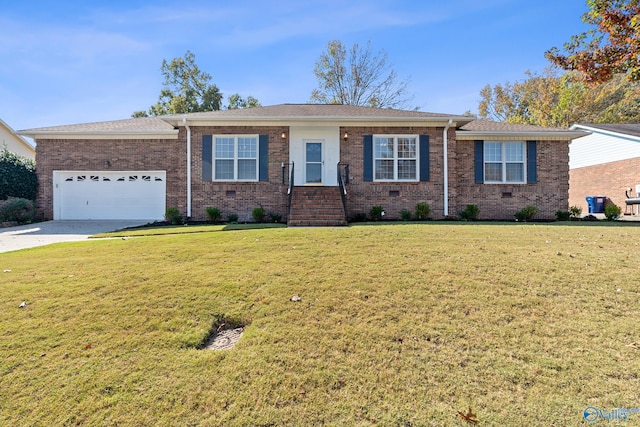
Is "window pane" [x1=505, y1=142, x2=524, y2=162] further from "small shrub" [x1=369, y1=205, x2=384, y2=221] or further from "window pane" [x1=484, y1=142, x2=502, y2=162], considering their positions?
"small shrub" [x1=369, y1=205, x2=384, y2=221]

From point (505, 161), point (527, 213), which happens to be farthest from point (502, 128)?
point (527, 213)

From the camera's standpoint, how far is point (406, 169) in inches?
466

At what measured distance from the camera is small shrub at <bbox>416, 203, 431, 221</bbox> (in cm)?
1140

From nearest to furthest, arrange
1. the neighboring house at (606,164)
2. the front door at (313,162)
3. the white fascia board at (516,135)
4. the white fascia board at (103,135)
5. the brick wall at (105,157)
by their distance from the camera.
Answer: the front door at (313,162) < the white fascia board at (516,135) < the white fascia board at (103,135) < the brick wall at (105,157) < the neighboring house at (606,164)

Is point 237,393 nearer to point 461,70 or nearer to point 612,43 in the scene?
point 612,43

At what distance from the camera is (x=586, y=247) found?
5484mm

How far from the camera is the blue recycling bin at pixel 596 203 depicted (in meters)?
18.0

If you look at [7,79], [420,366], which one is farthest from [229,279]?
[7,79]

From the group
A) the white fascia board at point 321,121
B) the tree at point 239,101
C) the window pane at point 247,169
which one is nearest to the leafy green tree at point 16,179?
the white fascia board at point 321,121

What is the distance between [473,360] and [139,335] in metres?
2.86

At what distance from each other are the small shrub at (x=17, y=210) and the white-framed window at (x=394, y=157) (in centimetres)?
1341

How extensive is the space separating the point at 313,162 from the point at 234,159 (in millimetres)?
2929

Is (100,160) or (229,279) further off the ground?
(100,160)

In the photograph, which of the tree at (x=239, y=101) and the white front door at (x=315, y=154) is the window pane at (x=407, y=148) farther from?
the tree at (x=239, y=101)
